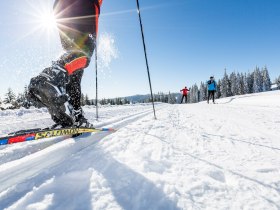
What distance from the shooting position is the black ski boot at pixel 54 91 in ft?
6.97

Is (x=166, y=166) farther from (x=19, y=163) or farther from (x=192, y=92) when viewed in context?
(x=192, y=92)

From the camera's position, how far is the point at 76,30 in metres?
2.57

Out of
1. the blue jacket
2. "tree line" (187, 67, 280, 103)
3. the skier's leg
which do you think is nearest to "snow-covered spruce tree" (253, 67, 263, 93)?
"tree line" (187, 67, 280, 103)

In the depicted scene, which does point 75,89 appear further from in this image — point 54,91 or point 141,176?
point 141,176

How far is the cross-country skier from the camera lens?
217 centimetres

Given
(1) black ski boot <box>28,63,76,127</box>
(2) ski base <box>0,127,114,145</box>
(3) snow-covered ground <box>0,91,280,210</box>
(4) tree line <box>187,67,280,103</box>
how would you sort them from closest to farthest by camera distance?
(3) snow-covered ground <box>0,91,280,210</box>, (2) ski base <box>0,127,114,145</box>, (1) black ski boot <box>28,63,76,127</box>, (4) tree line <box>187,67,280,103</box>

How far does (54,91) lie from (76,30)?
0.85 meters

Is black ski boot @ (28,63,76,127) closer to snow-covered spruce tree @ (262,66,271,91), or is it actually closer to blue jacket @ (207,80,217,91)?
blue jacket @ (207,80,217,91)

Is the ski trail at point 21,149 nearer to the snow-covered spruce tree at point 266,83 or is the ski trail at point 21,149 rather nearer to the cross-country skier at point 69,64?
the cross-country skier at point 69,64

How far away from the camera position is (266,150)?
5.99ft

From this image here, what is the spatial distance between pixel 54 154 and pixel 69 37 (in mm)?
1482

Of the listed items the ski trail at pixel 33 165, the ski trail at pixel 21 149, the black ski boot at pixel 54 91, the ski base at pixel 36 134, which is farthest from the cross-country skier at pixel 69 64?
the ski trail at pixel 33 165

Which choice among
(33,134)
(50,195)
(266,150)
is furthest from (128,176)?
(266,150)

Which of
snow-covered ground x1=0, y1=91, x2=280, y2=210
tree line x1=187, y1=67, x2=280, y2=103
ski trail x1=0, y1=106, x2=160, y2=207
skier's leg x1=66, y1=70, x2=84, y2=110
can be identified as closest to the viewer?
snow-covered ground x1=0, y1=91, x2=280, y2=210
